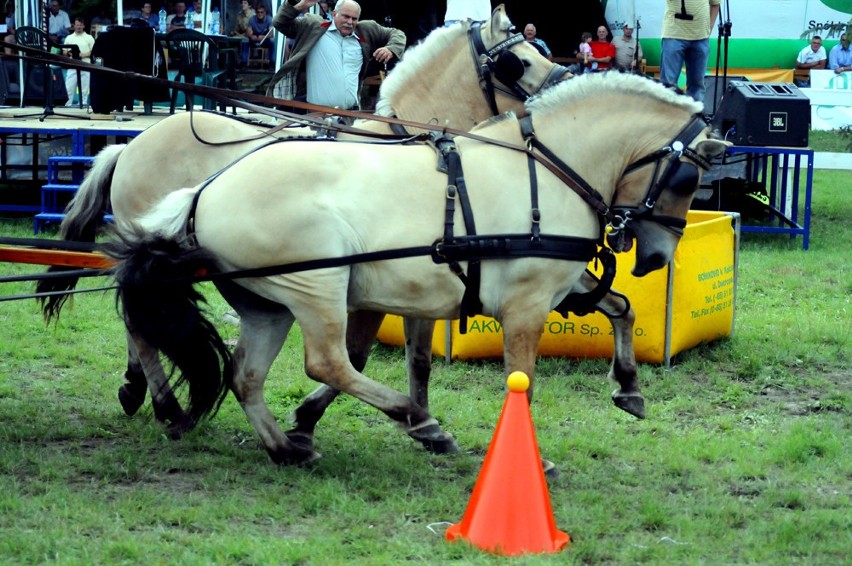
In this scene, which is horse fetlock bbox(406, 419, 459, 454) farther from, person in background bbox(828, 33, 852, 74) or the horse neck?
person in background bbox(828, 33, 852, 74)

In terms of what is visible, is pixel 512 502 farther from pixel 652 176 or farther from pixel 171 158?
Result: pixel 171 158

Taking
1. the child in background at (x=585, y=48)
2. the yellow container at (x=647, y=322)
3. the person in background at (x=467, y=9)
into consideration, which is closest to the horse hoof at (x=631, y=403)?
the yellow container at (x=647, y=322)

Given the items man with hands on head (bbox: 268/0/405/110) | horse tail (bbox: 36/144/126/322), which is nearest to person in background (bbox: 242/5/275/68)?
man with hands on head (bbox: 268/0/405/110)

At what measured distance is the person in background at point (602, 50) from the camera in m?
20.5

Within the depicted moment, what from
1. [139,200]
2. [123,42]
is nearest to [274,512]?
[139,200]

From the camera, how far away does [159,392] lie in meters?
5.57

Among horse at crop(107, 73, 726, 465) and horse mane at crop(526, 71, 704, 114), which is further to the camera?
horse mane at crop(526, 71, 704, 114)

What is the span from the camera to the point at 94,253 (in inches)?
209

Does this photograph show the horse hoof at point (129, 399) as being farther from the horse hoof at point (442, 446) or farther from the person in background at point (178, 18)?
the person in background at point (178, 18)

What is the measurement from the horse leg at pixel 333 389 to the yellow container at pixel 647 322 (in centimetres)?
140

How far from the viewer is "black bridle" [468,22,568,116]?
5883 mm

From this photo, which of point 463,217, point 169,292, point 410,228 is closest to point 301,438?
point 169,292

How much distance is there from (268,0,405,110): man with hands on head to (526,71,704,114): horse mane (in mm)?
3421

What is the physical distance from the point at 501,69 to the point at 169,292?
219 centimetres
